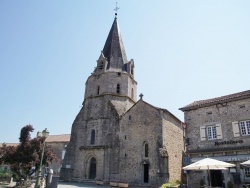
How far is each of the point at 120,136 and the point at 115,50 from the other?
47.9 ft

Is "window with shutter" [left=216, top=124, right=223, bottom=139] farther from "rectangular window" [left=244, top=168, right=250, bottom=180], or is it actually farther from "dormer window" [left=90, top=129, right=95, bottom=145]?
"dormer window" [left=90, top=129, right=95, bottom=145]

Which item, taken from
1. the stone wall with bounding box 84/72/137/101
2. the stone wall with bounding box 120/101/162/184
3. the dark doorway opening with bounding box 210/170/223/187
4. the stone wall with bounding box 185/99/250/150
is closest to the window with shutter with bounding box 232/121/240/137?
the stone wall with bounding box 185/99/250/150

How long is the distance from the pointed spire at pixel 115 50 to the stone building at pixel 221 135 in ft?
→ 50.1

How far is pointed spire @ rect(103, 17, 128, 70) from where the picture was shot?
32.9 m

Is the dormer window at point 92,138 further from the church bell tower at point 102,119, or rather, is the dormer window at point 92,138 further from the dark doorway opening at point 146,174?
the dark doorway opening at point 146,174

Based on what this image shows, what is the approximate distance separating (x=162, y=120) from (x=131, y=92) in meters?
9.35

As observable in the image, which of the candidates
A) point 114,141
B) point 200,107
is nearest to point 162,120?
point 200,107

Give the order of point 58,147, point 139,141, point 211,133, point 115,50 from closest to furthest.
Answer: point 211,133
point 139,141
point 115,50
point 58,147

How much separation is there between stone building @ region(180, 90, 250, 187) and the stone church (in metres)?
3.69

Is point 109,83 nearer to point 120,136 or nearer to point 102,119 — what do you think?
point 102,119

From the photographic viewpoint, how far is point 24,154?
17.2m

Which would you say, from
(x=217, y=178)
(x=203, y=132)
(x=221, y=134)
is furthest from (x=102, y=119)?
(x=217, y=178)

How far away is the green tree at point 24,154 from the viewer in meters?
16.9

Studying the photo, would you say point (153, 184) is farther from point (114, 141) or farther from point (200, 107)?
point (200, 107)
